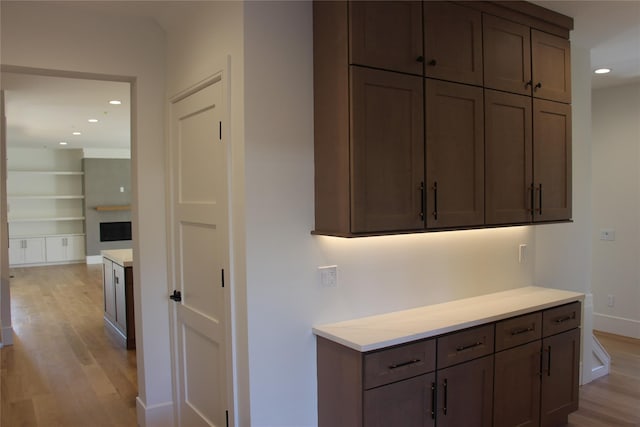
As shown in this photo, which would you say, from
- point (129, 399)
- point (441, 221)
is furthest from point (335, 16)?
point (129, 399)

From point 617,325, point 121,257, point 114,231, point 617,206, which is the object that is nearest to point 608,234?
point 617,206

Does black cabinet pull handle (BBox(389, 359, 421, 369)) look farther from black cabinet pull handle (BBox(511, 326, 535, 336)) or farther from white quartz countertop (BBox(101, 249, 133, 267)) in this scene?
white quartz countertop (BBox(101, 249, 133, 267))

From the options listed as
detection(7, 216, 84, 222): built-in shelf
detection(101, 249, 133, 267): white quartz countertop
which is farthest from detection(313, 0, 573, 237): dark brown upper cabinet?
detection(7, 216, 84, 222): built-in shelf

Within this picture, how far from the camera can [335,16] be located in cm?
232

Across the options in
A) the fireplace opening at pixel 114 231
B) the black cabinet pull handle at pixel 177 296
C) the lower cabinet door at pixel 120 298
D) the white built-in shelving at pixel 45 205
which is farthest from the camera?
the fireplace opening at pixel 114 231

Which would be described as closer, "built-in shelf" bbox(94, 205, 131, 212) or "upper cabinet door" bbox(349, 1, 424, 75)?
"upper cabinet door" bbox(349, 1, 424, 75)

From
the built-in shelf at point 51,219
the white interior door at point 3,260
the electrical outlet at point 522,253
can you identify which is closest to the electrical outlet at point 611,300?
the electrical outlet at point 522,253

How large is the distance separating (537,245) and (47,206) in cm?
1119

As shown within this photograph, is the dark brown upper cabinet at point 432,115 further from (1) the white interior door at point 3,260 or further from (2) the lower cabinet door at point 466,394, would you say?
(1) the white interior door at point 3,260

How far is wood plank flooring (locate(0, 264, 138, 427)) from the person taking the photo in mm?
3598

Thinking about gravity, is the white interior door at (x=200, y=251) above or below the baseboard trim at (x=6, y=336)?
above

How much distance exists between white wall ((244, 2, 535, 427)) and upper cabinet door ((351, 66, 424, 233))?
1.08 feet

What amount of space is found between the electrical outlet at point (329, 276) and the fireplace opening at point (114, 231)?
410 inches

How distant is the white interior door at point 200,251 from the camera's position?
257 centimetres
